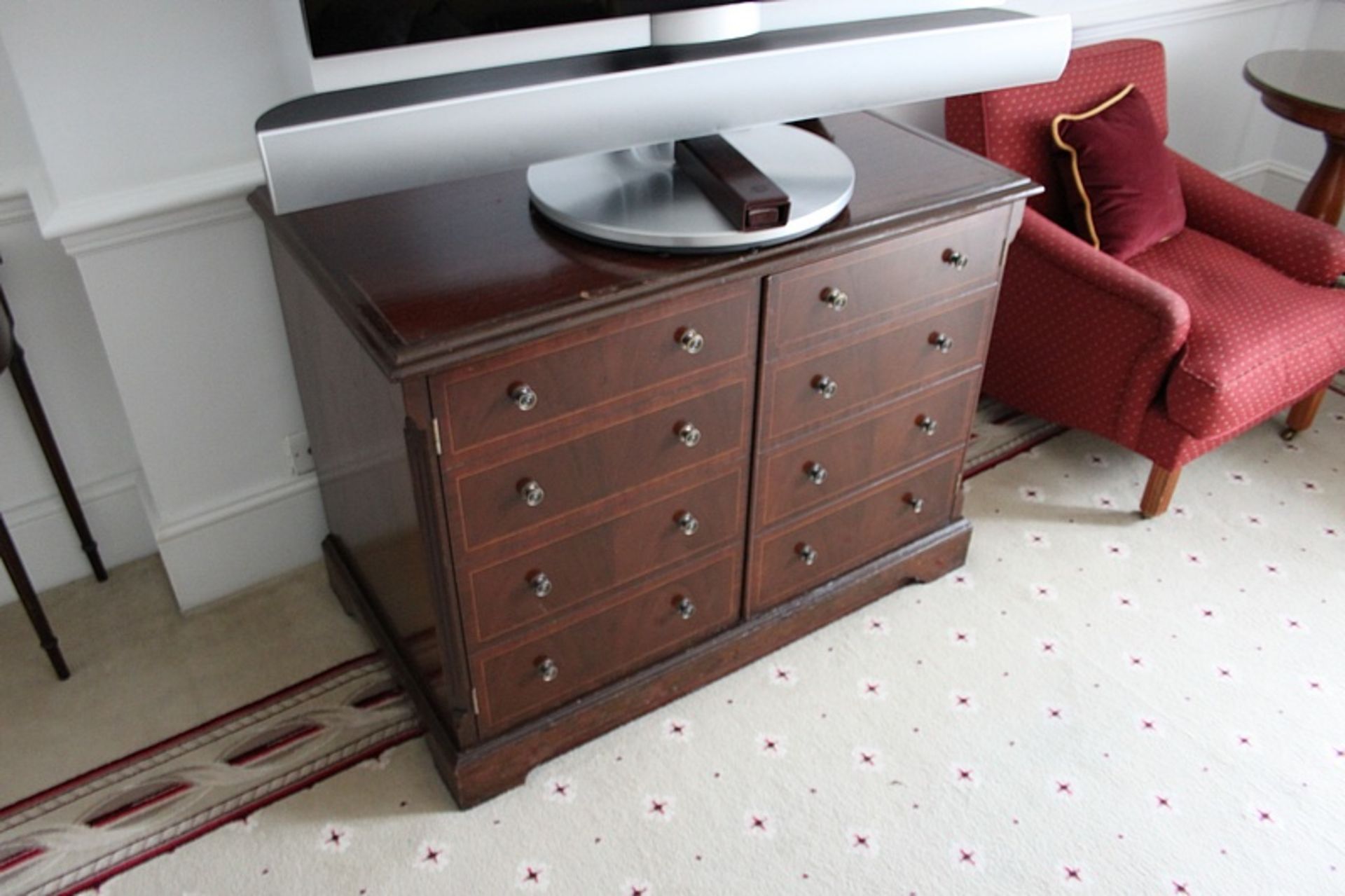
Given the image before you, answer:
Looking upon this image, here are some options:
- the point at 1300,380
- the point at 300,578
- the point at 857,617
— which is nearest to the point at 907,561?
the point at 857,617

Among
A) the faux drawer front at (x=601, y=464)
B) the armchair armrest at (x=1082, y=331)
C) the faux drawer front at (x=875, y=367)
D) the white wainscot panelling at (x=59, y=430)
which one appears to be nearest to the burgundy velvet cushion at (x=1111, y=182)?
the armchair armrest at (x=1082, y=331)

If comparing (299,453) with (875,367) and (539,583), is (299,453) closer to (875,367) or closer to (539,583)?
(539,583)

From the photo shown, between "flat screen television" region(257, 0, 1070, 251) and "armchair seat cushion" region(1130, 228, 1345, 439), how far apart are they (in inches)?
26.6

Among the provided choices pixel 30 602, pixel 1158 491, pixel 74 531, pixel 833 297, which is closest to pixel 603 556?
pixel 833 297

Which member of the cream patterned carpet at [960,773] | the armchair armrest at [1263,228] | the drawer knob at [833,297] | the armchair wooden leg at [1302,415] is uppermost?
the drawer knob at [833,297]

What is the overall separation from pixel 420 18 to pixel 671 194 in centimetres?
40

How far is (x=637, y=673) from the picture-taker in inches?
65.7

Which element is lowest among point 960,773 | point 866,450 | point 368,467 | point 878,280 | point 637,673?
point 960,773

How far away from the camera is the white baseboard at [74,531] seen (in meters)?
1.86

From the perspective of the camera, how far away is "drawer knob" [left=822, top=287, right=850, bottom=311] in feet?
4.91

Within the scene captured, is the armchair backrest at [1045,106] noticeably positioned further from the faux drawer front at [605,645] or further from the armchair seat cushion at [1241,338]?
the faux drawer front at [605,645]

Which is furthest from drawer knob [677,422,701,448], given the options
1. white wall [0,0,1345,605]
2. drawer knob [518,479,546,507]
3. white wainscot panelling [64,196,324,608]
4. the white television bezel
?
white wainscot panelling [64,196,324,608]

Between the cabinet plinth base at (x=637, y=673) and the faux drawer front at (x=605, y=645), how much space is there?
0.02 m

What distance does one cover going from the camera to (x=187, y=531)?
1.84 metres
